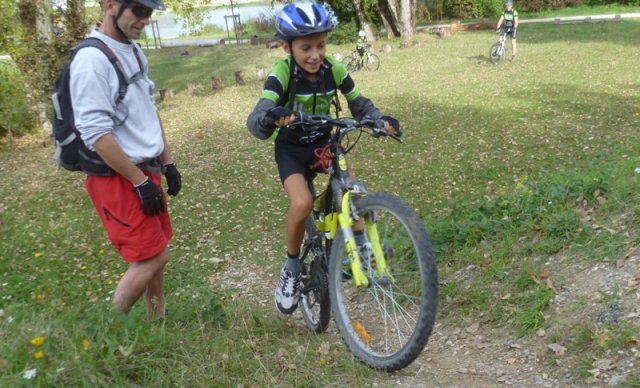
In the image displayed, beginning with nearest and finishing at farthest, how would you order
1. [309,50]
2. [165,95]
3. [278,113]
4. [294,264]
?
[278,113] < [309,50] < [294,264] < [165,95]

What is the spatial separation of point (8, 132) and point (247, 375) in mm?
11571

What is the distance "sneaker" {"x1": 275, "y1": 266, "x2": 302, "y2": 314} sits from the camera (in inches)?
169

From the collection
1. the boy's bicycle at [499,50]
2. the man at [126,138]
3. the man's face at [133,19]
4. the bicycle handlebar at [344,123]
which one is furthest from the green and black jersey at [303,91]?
the boy's bicycle at [499,50]

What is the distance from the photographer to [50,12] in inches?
473

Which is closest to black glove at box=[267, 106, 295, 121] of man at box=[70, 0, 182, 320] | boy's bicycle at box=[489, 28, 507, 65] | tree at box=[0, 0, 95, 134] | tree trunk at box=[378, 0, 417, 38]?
man at box=[70, 0, 182, 320]

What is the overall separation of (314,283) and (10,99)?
10.7m

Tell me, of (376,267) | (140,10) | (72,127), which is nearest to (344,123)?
(376,267)

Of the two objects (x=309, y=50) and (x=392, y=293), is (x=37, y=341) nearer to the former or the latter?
(x=392, y=293)

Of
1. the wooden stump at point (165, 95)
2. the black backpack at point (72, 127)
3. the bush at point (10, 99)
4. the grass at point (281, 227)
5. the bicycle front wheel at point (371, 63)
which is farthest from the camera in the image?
the bicycle front wheel at point (371, 63)

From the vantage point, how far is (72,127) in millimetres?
3426

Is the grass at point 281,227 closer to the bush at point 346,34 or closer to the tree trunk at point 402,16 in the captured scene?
the tree trunk at point 402,16

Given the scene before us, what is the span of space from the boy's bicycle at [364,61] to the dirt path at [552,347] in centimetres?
1690

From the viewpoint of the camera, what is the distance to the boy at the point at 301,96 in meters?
3.57

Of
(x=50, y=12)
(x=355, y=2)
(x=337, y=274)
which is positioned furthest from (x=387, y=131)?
(x=355, y=2)
